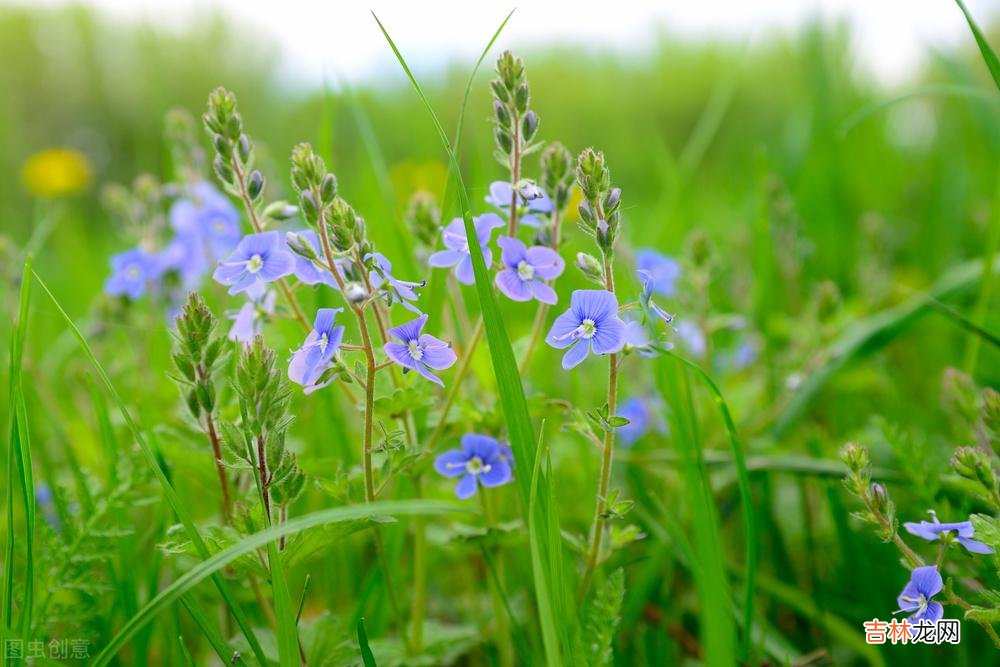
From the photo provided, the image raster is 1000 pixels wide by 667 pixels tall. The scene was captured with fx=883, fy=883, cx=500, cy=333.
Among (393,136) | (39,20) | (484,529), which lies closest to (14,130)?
(39,20)

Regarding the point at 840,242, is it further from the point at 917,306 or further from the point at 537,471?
the point at 537,471

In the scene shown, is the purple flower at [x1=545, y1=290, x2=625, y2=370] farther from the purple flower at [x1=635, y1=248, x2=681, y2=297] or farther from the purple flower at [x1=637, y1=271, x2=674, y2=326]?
the purple flower at [x1=635, y1=248, x2=681, y2=297]

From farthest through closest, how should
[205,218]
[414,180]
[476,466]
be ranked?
1. [414,180]
2. [205,218]
3. [476,466]

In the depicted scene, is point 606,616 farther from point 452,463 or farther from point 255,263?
point 255,263

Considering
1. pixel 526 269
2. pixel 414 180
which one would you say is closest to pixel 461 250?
pixel 526 269

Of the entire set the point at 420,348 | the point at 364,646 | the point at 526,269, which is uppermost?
the point at 526,269

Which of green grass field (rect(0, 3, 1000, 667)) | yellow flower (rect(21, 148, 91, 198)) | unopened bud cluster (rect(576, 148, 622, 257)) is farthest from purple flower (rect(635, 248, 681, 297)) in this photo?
yellow flower (rect(21, 148, 91, 198))

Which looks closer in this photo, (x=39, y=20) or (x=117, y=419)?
(x=117, y=419)

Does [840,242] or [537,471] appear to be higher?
[840,242]
